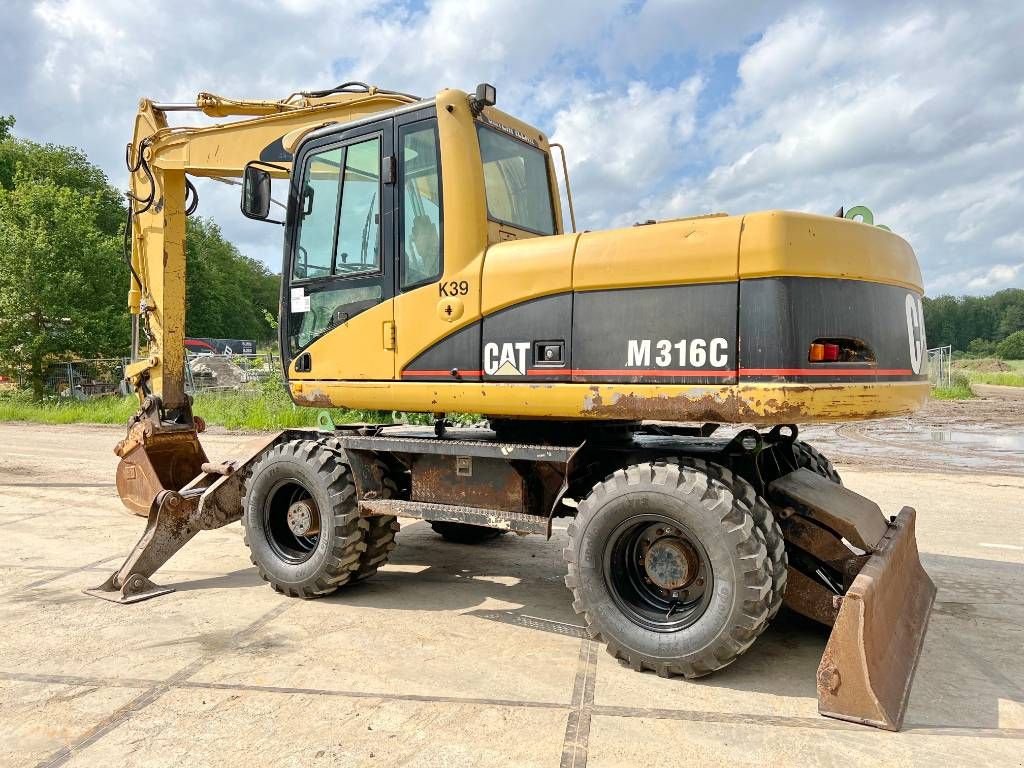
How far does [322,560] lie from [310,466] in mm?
634

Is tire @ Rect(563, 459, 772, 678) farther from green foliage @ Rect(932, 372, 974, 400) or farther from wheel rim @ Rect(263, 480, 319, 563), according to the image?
green foliage @ Rect(932, 372, 974, 400)

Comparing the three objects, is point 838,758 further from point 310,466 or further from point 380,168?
point 380,168

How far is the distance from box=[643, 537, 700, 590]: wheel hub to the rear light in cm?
117

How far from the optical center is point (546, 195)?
547 cm

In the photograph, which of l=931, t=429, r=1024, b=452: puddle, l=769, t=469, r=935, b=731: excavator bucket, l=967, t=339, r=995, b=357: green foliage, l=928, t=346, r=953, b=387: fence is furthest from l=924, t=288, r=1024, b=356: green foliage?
l=769, t=469, r=935, b=731: excavator bucket

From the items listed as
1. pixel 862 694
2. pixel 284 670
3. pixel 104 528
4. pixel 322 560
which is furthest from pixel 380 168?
pixel 104 528

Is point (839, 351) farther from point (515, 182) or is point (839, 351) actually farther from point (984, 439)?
point (984, 439)

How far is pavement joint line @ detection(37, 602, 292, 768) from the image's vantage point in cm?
298

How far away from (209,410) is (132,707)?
15669mm

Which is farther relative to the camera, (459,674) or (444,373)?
(444,373)

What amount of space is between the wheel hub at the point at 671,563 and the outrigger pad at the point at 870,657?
757 mm

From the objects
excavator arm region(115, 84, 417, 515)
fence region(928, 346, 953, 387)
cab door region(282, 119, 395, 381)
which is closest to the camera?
cab door region(282, 119, 395, 381)

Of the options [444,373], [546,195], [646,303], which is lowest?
[444,373]

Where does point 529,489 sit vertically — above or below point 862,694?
above
